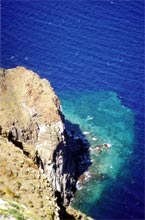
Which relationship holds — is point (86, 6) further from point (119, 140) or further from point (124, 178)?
point (124, 178)

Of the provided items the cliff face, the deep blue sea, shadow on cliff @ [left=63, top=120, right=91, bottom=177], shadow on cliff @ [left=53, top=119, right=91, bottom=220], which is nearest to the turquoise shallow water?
the deep blue sea

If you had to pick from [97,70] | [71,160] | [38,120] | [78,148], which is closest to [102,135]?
[78,148]

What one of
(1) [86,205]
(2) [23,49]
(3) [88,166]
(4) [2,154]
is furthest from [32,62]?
(4) [2,154]

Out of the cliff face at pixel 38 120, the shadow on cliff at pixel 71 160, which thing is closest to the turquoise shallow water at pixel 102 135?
the shadow on cliff at pixel 71 160

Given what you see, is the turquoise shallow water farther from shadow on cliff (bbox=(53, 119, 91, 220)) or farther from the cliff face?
the cliff face

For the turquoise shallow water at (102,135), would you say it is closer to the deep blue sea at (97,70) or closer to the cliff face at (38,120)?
the deep blue sea at (97,70)

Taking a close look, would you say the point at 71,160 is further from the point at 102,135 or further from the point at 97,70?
the point at 97,70
